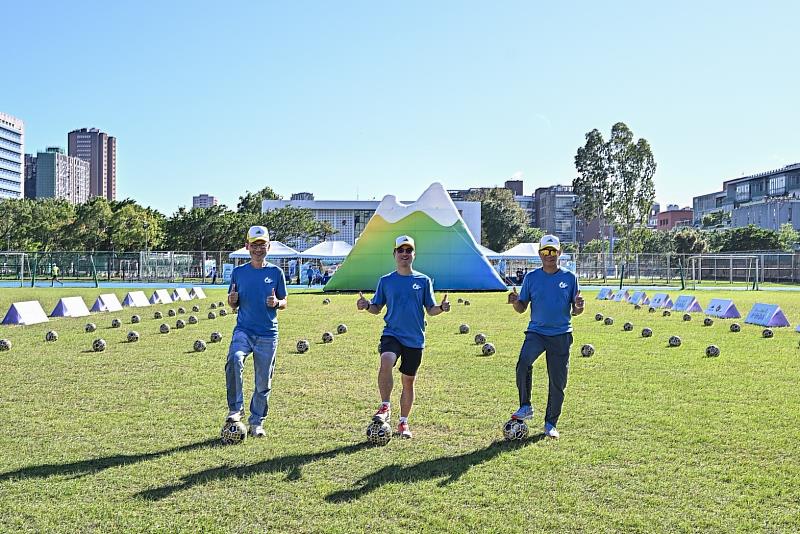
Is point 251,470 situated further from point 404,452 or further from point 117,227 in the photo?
point 117,227

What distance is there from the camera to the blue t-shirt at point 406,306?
778 cm

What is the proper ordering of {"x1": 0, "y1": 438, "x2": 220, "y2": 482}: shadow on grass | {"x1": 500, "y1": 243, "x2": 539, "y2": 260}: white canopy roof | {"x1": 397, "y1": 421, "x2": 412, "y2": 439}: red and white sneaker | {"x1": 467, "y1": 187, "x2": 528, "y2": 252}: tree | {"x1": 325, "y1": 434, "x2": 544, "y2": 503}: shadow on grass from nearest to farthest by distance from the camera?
1. {"x1": 325, "y1": 434, "x2": 544, "y2": 503}: shadow on grass
2. {"x1": 0, "y1": 438, "x2": 220, "y2": 482}: shadow on grass
3. {"x1": 397, "y1": 421, "x2": 412, "y2": 439}: red and white sneaker
4. {"x1": 500, "y1": 243, "x2": 539, "y2": 260}: white canopy roof
5. {"x1": 467, "y1": 187, "x2": 528, "y2": 252}: tree

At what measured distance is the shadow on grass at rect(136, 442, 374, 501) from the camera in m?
5.93

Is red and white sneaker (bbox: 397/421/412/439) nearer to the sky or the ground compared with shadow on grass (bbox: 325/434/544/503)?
nearer to the sky

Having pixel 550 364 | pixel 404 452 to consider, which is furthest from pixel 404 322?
pixel 550 364

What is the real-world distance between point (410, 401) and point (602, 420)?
2.25 metres

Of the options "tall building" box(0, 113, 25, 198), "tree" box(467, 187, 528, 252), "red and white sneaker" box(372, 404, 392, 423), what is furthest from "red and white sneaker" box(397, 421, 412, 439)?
"tall building" box(0, 113, 25, 198)

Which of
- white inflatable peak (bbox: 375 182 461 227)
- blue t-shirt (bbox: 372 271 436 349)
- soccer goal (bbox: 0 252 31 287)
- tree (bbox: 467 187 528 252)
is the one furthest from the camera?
tree (bbox: 467 187 528 252)

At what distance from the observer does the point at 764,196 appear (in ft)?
381

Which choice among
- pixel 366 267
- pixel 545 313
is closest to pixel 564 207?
pixel 366 267

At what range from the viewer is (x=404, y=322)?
7.78 m

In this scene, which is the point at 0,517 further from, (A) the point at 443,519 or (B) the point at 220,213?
(B) the point at 220,213

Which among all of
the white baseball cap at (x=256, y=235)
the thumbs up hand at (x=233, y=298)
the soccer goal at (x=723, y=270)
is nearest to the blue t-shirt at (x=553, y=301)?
the white baseball cap at (x=256, y=235)

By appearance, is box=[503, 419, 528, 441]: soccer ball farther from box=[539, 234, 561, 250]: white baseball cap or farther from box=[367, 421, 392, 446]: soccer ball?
box=[539, 234, 561, 250]: white baseball cap
